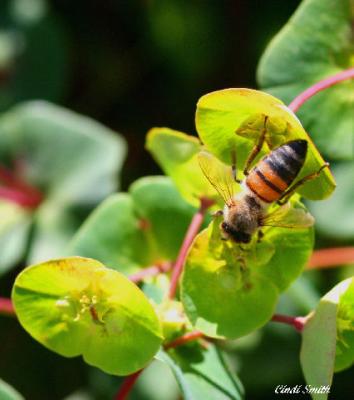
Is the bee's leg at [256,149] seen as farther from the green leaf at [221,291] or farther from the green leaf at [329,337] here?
the green leaf at [329,337]

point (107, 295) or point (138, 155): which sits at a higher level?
point (107, 295)

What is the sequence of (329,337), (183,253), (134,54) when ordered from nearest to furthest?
1. (329,337)
2. (183,253)
3. (134,54)

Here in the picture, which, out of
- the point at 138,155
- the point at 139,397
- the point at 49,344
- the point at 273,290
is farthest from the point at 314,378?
the point at 138,155

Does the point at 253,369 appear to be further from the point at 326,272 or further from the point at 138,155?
the point at 138,155

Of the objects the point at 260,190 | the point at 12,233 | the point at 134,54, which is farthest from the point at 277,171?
the point at 134,54

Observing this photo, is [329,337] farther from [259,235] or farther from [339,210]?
[339,210]

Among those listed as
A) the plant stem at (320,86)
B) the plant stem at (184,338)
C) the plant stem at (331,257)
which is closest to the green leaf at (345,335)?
the plant stem at (184,338)
